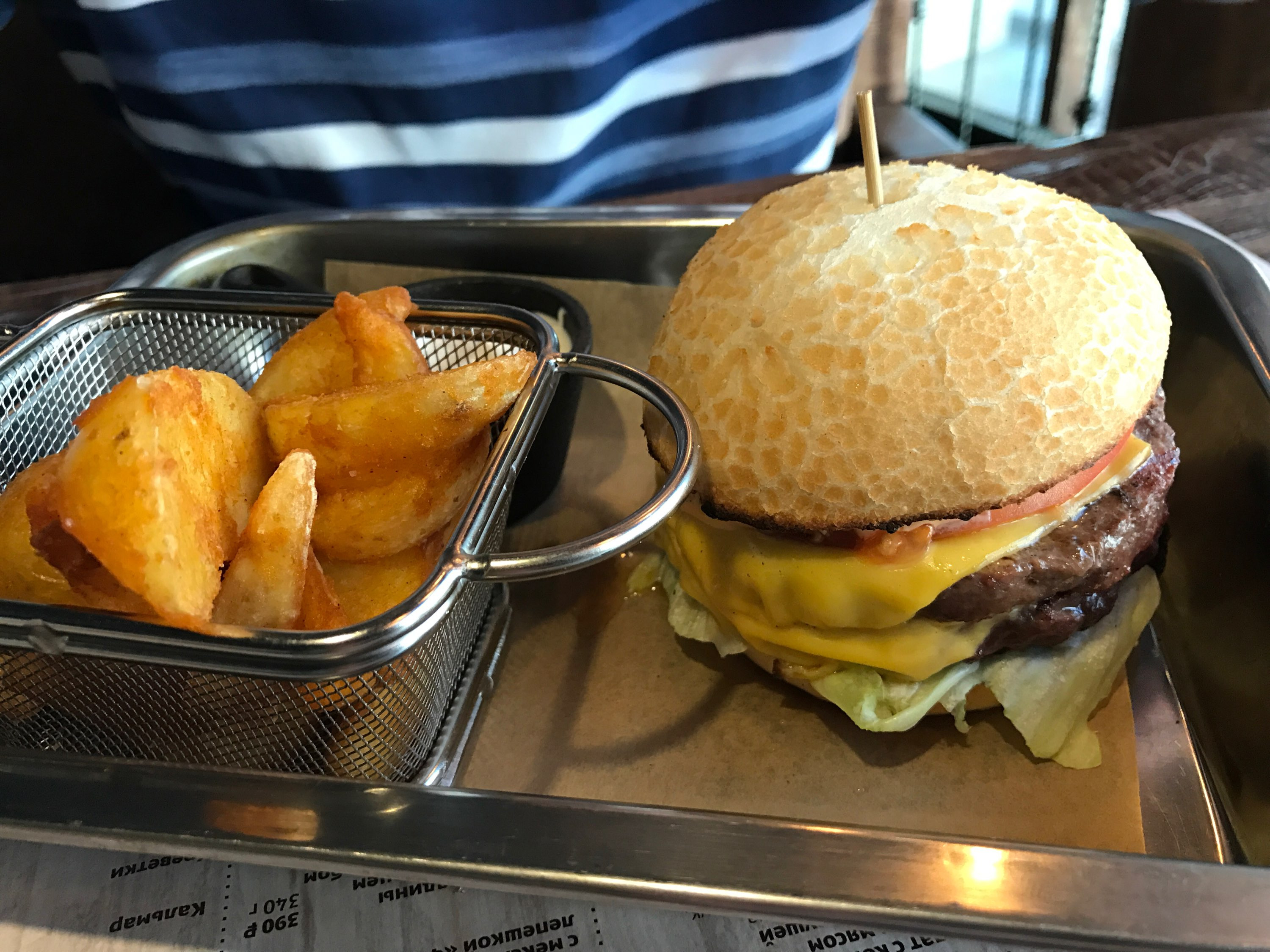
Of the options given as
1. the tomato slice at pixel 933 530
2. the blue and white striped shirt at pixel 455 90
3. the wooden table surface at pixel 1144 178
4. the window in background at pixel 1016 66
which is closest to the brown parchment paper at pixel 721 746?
the tomato slice at pixel 933 530

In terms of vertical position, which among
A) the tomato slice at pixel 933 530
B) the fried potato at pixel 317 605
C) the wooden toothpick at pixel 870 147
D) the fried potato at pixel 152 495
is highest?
the wooden toothpick at pixel 870 147

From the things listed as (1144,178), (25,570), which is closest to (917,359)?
(25,570)

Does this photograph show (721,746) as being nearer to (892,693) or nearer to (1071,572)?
(892,693)

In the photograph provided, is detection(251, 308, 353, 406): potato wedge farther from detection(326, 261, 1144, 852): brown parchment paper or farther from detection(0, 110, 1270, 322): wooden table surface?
detection(0, 110, 1270, 322): wooden table surface

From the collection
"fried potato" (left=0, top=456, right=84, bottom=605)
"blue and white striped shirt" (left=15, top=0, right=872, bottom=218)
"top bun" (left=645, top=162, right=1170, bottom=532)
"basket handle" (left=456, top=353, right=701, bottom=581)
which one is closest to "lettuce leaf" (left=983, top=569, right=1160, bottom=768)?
"top bun" (left=645, top=162, right=1170, bottom=532)

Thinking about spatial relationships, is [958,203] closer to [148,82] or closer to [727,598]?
[727,598]

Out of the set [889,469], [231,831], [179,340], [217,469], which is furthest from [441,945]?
[179,340]

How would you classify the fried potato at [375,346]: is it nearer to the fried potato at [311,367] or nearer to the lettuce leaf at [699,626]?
the fried potato at [311,367]

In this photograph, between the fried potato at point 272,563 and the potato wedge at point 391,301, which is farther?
the potato wedge at point 391,301
